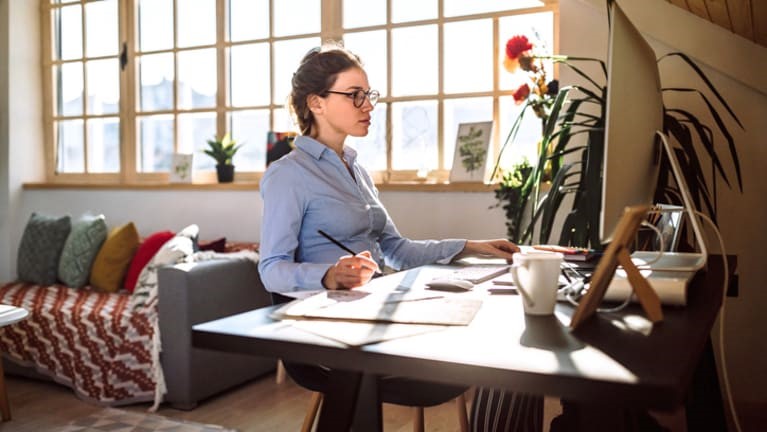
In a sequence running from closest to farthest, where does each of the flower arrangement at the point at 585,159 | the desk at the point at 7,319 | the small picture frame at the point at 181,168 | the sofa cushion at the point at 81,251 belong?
the flower arrangement at the point at 585,159
the desk at the point at 7,319
the sofa cushion at the point at 81,251
the small picture frame at the point at 181,168

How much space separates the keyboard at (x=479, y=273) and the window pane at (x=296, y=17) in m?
2.80

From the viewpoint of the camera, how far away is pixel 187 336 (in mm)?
3031

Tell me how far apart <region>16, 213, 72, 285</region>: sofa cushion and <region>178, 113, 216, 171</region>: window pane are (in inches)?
32.8

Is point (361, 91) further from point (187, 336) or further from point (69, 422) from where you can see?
point (69, 422)

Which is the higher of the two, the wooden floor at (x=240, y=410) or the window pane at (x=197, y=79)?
the window pane at (x=197, y=79)

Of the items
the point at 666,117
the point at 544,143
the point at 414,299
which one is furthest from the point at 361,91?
the point at 666,117

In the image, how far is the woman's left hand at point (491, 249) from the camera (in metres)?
1.78

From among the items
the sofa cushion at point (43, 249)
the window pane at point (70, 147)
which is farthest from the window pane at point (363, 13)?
the window pane at point (70, 147)

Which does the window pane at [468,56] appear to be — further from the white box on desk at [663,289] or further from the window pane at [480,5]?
the white box on desk at [663,289]

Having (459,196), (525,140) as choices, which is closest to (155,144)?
(459,196)

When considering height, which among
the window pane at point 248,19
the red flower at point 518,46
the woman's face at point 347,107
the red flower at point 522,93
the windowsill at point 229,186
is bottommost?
the windowsill at point 229,186

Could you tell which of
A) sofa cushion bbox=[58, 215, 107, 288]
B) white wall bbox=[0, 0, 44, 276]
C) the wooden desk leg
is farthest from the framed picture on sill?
white wall bbox=[0, 0, 44, 276]

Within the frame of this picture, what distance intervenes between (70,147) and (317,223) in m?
3.87

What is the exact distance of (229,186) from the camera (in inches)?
165
